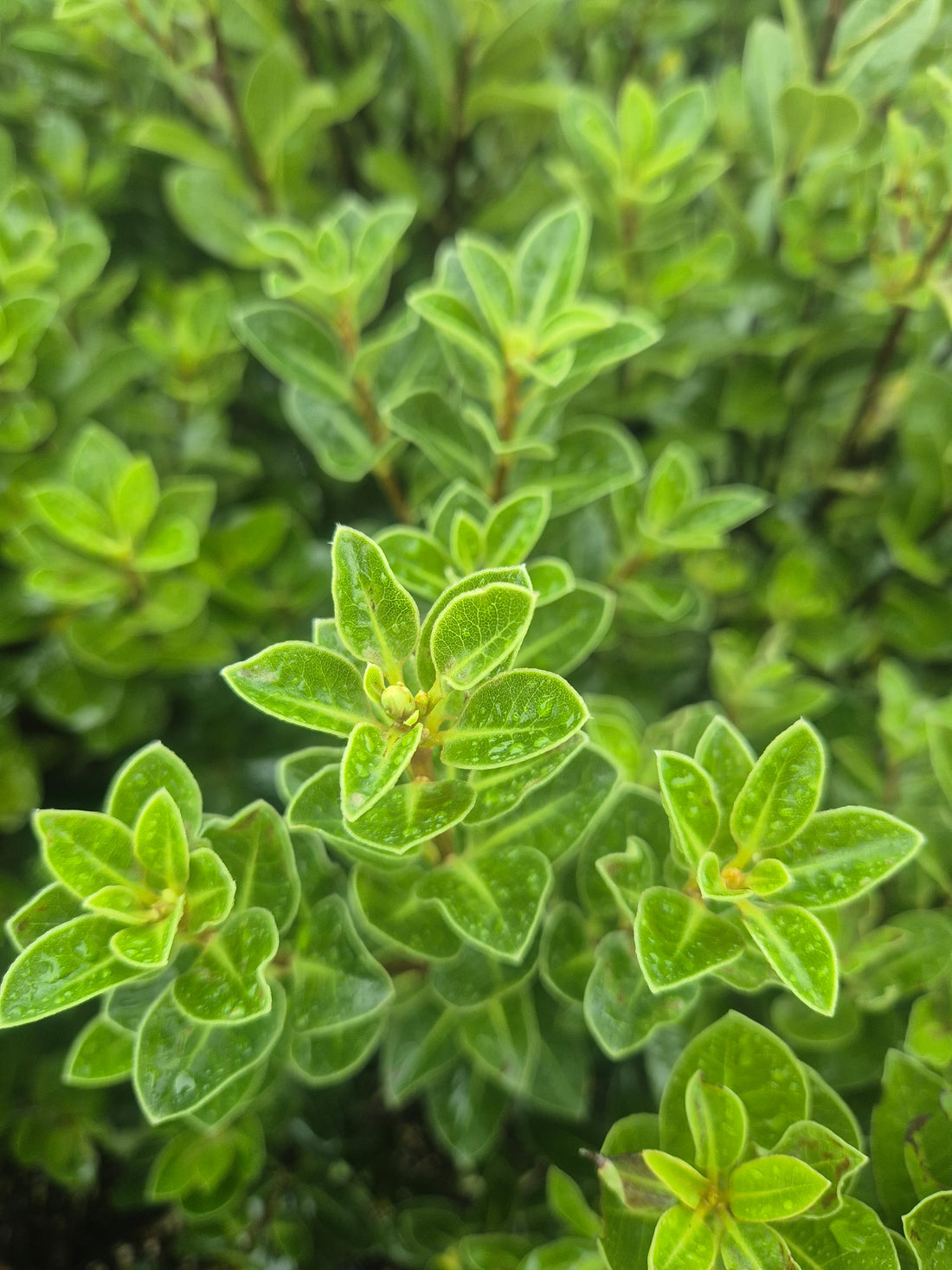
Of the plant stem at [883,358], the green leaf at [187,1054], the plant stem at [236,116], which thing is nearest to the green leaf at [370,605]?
the green leaf at [187,1054]

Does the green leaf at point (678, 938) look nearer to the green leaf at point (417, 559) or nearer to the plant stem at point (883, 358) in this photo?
the green leaf at point (417, 559)

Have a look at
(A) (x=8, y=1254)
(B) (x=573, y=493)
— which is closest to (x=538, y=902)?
(B) (x=573, y=493)

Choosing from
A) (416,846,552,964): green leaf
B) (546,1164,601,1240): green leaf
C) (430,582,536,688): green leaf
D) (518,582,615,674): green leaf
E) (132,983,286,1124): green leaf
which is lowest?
(546,1164,601,1240): green leaf

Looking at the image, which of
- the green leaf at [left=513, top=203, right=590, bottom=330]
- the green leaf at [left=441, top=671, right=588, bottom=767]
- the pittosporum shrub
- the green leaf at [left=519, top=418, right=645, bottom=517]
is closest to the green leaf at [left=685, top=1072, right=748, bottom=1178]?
the pittosporum shrub

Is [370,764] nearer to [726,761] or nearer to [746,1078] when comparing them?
[726,761]

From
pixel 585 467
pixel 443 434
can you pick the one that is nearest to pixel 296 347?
pixel 443 434

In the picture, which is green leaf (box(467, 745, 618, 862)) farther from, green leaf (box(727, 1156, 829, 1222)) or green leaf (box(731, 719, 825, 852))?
green leaf (box(727, 1156, 829, 1222))
